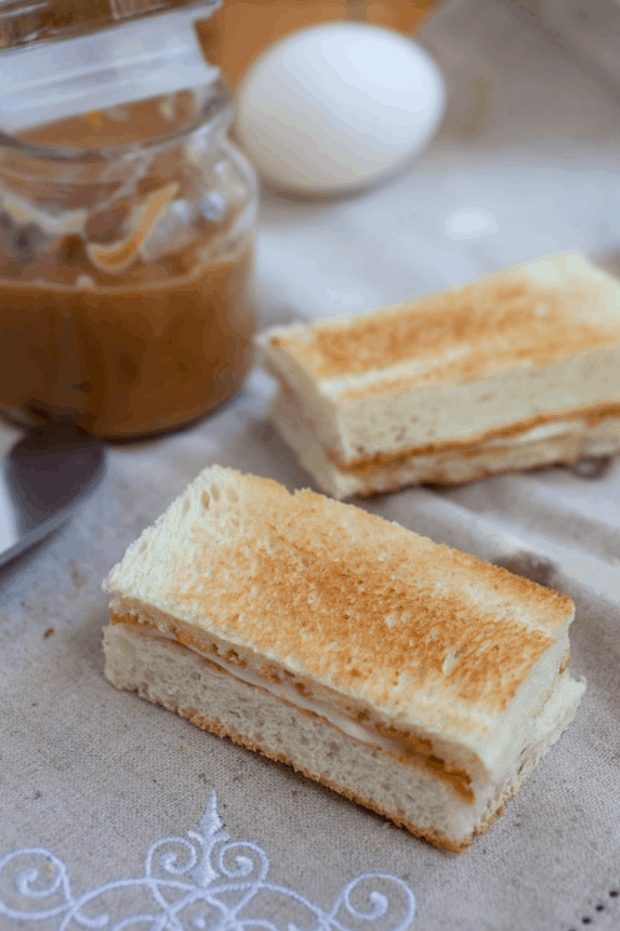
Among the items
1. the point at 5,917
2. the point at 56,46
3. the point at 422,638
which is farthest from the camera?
the point at 56,46

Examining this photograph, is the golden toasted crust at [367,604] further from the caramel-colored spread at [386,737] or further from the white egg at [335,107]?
the white egg at [335,107]

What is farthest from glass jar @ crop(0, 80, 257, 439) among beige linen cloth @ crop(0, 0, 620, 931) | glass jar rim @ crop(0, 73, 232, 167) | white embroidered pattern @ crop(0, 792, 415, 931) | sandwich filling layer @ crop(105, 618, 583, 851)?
white embroidered pattern @ crop(0, 792, 415, 931)

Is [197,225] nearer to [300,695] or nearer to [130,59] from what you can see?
[130,59]

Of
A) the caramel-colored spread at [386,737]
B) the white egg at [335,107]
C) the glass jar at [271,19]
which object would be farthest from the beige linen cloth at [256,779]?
the glass jar at [271,19]

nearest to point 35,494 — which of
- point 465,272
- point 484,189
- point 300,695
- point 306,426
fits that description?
point 306,426

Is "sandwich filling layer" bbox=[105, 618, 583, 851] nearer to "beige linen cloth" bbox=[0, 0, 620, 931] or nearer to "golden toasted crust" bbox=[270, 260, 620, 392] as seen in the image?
"beige linen cloth" bbox=[0, 0, 620, 931]

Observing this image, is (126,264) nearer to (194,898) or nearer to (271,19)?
(194,898)
